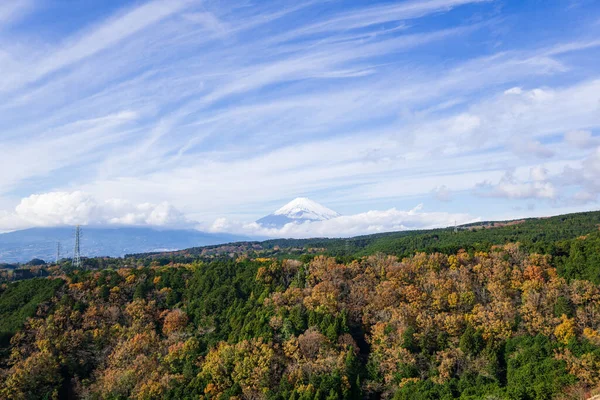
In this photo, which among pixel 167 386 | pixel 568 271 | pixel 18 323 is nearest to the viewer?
pixel 167 386

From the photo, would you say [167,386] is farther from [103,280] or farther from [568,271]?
[568,271]

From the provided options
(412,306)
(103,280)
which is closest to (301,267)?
(412,306)

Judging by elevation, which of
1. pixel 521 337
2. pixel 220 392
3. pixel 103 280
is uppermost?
pixel 103 280

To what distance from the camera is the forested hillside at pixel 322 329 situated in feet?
162

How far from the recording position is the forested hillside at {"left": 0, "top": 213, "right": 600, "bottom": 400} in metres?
49.4

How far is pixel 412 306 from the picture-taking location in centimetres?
6184

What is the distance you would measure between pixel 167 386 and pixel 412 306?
3322 cm

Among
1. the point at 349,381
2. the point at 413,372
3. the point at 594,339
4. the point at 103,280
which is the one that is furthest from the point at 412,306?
the point at 103,280

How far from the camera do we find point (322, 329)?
58250 millimetres

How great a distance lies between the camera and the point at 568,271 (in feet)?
210

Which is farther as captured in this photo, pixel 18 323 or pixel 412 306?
pixel 18 323

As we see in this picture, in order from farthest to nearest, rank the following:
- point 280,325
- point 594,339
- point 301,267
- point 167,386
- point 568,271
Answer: point 301,267
point 568,271
point 280,325
point 167,386
point 594,339

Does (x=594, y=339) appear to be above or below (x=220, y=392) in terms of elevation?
above

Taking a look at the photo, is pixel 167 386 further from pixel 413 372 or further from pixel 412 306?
pixel 412 306
